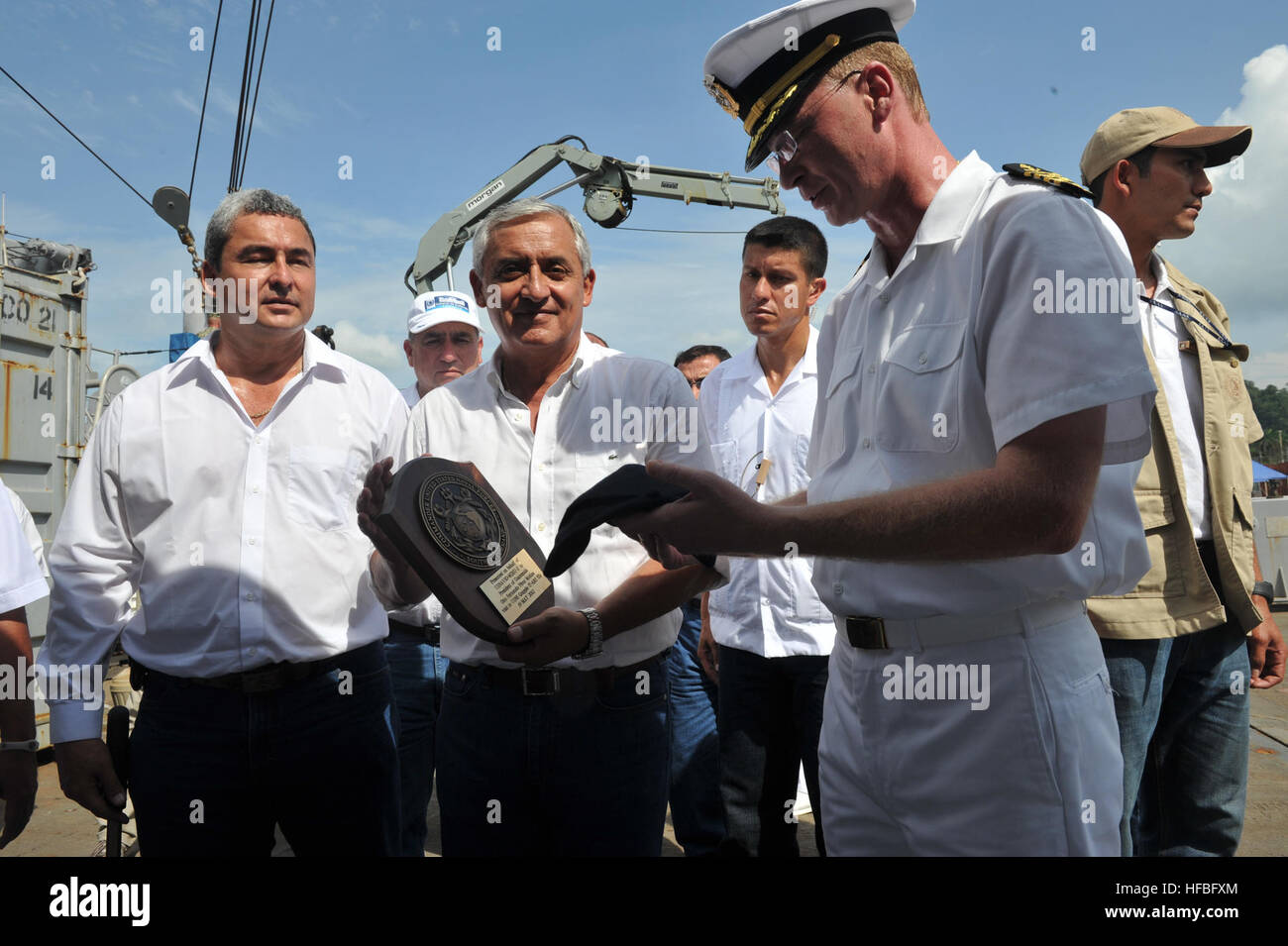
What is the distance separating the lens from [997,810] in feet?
4.73

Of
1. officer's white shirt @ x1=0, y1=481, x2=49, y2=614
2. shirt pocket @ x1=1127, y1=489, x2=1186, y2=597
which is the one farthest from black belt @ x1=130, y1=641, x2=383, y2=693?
shirt pocket @ x1=1127, y1=489, x2=1186, y2=597

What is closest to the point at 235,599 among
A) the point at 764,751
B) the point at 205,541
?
the point at 205,541

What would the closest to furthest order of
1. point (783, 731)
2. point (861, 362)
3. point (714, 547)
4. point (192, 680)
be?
point (714, 547) → point (861, 362) → point (192, 680) → point (783, 731)

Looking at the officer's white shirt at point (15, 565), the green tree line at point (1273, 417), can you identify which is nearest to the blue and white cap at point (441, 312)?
the officer's white shirt at point (15, 565)

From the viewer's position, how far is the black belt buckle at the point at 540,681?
206cm

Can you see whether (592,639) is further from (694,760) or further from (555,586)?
(694,760)

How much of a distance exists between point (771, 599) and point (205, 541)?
6.26ft

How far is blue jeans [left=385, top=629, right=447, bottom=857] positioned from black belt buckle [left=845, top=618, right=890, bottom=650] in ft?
7.44

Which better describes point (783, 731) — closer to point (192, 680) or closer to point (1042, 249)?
point (192, 680)

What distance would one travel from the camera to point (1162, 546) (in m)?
2.46

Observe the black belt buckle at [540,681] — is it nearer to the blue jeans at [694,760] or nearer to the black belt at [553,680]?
the black belt at [553,680]

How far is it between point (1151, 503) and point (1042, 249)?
146 centimetres

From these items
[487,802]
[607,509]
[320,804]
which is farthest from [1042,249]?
[320,804]
